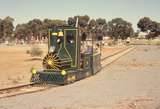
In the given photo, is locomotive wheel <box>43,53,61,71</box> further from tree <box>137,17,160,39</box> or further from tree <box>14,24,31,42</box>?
tree <box>137,17,160,39</box>

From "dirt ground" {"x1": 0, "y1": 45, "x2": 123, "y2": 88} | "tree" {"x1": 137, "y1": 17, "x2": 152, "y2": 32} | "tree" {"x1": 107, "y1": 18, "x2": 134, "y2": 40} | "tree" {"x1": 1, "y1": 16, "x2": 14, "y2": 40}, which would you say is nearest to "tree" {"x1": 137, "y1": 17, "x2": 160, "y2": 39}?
"tree" {"x1": 137, "y1": 17, "x2": 152, "y2": 32}

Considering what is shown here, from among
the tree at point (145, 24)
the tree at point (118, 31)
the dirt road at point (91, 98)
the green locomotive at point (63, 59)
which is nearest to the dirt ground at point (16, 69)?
the green locomotive at point (63, 59)

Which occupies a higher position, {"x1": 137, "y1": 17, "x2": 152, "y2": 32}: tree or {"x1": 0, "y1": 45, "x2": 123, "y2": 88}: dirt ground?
{"x1": 137, "y1": 17, "x2": 152, "y2": 32}: tree

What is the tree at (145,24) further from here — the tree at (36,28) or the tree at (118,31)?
the tree at (36,28)

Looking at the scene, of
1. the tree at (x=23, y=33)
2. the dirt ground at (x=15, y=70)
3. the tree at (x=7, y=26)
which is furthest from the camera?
the tree at (x=23, y=33)

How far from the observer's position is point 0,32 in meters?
162

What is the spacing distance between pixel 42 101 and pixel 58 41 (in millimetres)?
6510

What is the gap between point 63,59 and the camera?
19.0 m

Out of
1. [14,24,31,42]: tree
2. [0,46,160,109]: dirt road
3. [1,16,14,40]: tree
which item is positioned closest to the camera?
[0,46,160,109]: dirt road

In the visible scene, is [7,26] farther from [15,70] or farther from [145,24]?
[15,70]

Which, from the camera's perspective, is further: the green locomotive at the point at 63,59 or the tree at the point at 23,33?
the tree at the point at 23,33

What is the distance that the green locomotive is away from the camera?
59.0 ft

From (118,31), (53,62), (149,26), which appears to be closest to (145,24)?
(149,26)

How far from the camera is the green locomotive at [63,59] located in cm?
1798
